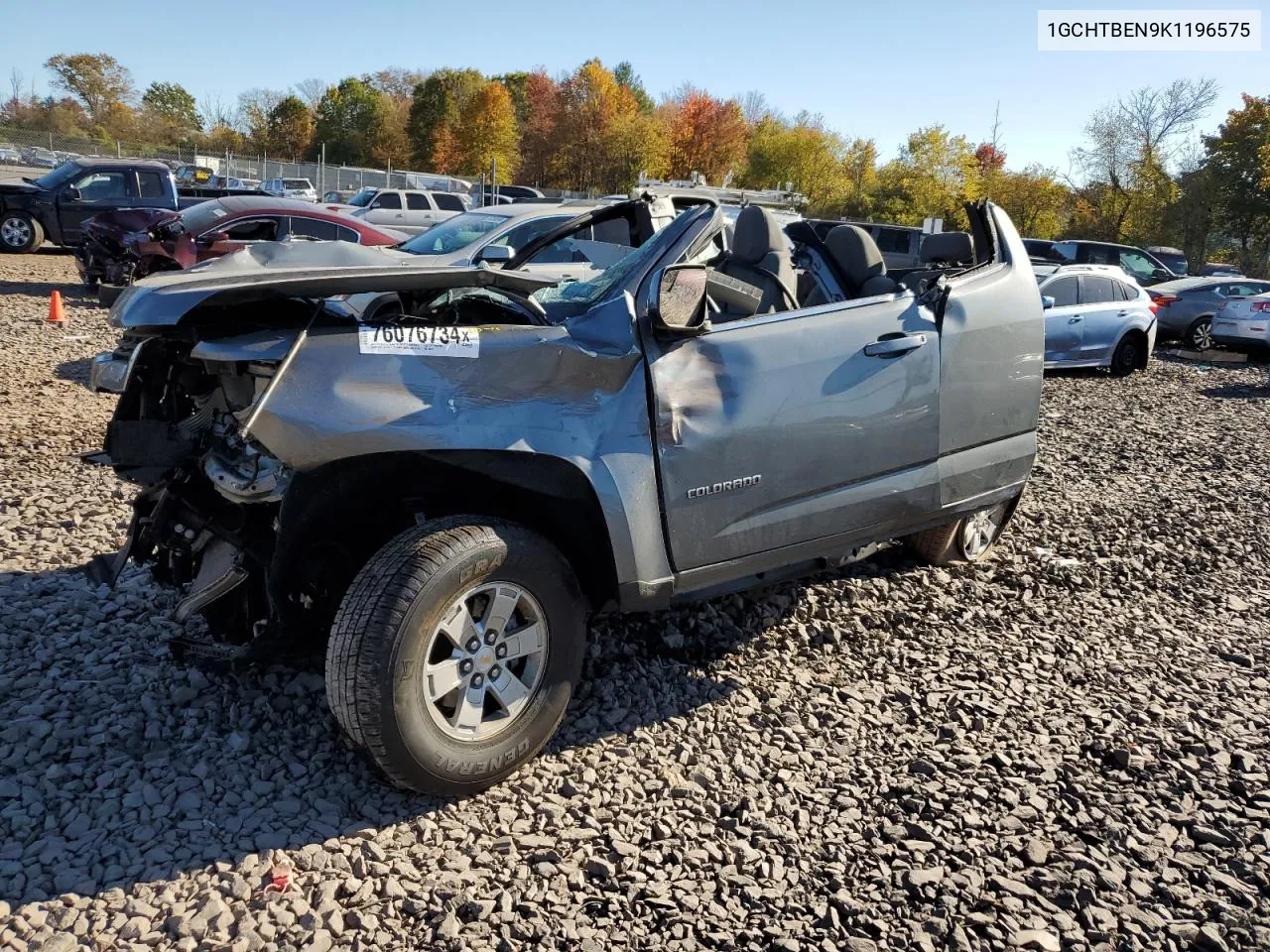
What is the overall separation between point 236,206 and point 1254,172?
37.7 m

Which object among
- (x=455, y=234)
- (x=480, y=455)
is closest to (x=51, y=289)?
(x=455, y=234)

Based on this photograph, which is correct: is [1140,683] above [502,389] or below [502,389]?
below

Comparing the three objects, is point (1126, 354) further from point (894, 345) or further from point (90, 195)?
point (90, 195)

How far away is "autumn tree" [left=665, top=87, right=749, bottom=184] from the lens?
6588cm

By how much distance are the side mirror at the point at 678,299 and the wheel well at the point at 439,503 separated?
1.95 ft

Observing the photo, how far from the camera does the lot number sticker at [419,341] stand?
2.97m

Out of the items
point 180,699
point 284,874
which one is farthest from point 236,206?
point 284,874

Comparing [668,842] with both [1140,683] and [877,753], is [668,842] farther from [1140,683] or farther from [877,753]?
[1140,683]

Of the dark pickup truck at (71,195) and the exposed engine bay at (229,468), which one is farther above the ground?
the dark pickup truck at (71,195)

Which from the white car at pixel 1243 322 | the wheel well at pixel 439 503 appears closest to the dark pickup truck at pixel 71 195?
the wheel well at pixel 439 503

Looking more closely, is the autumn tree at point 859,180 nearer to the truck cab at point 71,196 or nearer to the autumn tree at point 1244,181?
the autumn tree at point 1244,181

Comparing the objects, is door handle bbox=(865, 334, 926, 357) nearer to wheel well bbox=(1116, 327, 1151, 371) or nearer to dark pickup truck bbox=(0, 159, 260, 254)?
wheel well bbox=(1116, 327, 1151, 371)

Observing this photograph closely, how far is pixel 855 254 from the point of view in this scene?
481 centimetres

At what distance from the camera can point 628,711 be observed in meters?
3.76
